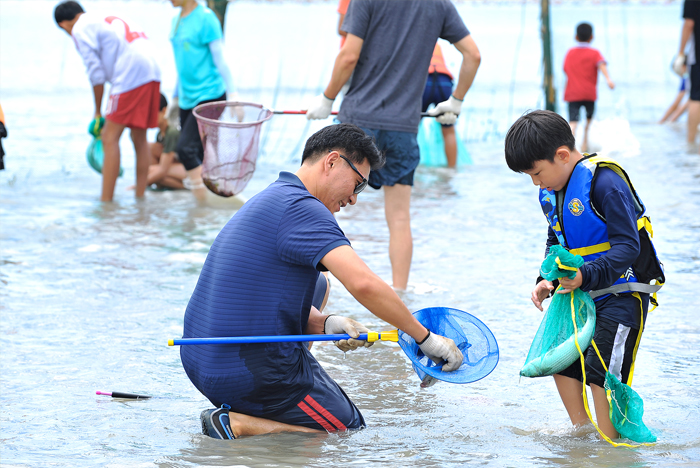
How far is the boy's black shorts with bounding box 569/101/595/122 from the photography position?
10.6 metres

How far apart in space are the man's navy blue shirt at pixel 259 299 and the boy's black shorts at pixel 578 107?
863 cm

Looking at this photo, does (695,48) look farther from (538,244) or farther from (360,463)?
(360,463)

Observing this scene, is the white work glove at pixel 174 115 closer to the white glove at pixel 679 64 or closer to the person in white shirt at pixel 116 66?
the person in white shirt at pixel 116 66

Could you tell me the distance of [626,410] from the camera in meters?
2.67

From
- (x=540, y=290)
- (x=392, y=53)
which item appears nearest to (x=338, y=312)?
(x=392, y=53)

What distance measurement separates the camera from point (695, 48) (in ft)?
30.3

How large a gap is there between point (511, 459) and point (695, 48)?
799 centimetres

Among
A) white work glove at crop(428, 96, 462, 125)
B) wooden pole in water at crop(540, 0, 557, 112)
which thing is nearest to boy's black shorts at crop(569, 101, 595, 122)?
wooden pole in water at crop(540, 0, 557, 112)

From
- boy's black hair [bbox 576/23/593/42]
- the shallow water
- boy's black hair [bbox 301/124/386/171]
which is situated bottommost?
the shallow water

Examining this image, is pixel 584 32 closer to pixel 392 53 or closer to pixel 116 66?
pixel 116 66

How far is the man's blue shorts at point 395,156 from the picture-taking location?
14.8 feet

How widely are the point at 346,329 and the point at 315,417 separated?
0.32 meters

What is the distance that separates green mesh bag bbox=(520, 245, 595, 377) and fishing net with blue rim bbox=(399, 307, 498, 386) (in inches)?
5.7

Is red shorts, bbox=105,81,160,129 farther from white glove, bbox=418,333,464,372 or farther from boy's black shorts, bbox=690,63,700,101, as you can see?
boy's black shorts, bbox=690,63,700,101
